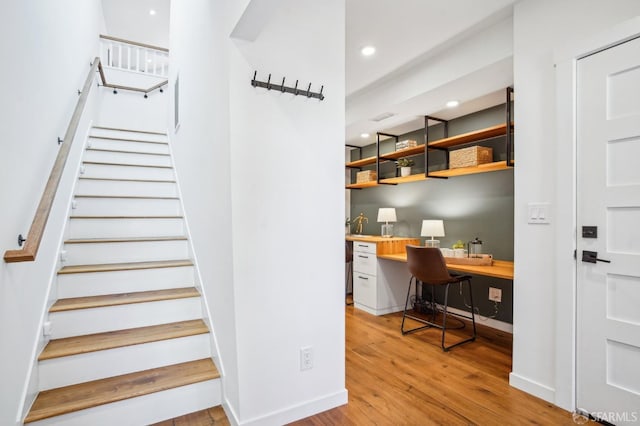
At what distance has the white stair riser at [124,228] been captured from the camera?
2.81 meters

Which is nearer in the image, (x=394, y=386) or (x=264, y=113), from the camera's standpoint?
(x=264, y=113)

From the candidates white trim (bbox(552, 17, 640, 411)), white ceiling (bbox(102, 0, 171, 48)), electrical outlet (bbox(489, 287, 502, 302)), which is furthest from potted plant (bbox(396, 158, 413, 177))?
white ceiling (bbox(102, 0, 171, 48))

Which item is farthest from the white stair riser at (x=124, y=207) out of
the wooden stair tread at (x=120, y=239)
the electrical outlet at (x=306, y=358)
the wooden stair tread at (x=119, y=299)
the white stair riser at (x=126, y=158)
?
the electrical outlet at (x=306, y=358)

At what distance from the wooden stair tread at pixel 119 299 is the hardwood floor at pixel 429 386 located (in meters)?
0.81

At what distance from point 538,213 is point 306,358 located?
175 centimetres

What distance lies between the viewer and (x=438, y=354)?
114 inches

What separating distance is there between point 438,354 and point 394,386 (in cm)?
75

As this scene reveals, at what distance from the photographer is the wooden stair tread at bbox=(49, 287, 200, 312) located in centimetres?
214

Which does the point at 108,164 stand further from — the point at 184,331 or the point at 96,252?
the point at 184,331

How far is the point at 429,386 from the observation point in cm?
233

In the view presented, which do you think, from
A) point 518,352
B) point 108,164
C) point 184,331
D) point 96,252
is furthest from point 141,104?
point 518,352

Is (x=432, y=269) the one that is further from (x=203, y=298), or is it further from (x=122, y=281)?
(x=122, y=281)

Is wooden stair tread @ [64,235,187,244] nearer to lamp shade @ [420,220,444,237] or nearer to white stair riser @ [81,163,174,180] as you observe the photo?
white stair riser @ [81,163,174,180]

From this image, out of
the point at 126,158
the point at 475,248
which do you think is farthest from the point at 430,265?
the point at 126,158
